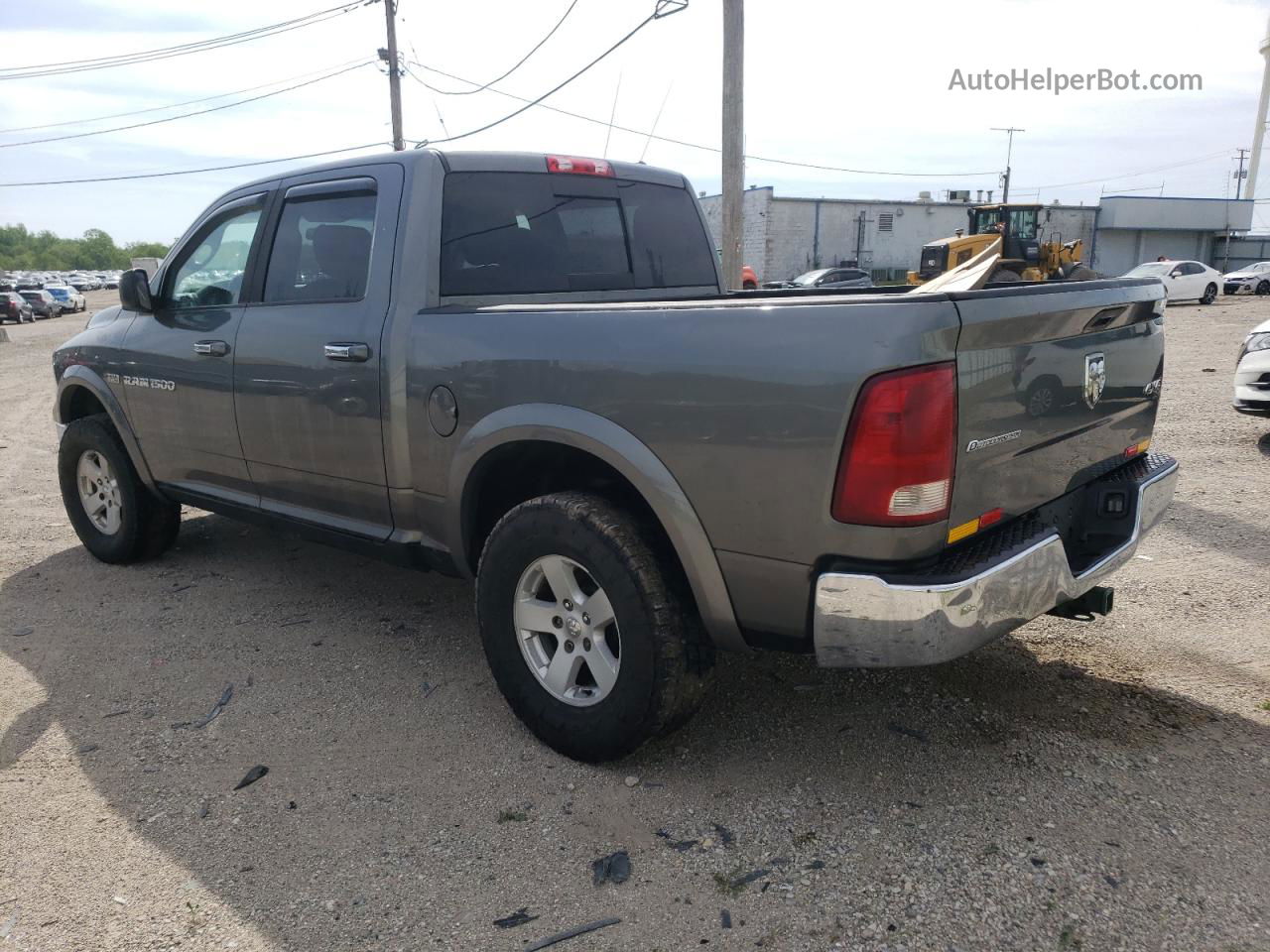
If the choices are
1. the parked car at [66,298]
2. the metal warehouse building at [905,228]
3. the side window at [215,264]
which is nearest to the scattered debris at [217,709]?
the side window at [215,264]

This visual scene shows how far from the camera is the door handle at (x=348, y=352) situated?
3.56m

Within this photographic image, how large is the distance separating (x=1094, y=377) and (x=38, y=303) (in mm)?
47737

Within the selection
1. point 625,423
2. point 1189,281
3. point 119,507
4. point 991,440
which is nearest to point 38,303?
point 119,507

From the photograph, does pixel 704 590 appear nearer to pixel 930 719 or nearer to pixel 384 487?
pixel 930 719

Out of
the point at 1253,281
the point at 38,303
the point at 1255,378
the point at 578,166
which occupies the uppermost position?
the point at 578,166

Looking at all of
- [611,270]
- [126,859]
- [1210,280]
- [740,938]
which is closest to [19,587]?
[126,859]

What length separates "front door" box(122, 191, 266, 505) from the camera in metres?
4.32

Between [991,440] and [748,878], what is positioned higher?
[991,440]

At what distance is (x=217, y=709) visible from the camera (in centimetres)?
362

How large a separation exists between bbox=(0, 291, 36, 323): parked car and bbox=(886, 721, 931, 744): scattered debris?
42.7m

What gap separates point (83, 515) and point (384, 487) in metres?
2.88

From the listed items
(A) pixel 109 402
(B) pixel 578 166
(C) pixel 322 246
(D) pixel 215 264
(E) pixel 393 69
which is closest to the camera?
(C) pixel 322 246

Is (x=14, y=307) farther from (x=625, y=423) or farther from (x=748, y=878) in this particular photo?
(x=748, y=878)

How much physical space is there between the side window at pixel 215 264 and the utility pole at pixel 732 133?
678 centimetres
